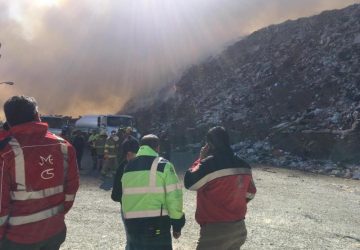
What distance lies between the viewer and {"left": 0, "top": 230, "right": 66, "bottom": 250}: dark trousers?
2.67 meters

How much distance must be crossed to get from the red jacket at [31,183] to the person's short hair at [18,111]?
0.18 feet

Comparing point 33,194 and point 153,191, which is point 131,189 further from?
point 33,194

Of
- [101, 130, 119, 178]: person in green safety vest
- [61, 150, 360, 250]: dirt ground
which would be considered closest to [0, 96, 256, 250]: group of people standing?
[61, 150, 360, 250]: dirt ground

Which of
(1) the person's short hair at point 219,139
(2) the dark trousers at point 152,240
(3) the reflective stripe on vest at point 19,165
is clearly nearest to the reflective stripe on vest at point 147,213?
(2) the dark trousers at point 152,240

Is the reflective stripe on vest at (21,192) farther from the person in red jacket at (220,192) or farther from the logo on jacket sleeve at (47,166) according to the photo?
the person in red jacket at (220,192)

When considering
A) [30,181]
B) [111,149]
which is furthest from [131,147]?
[111,149]

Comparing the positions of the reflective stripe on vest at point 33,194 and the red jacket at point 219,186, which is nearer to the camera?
the reflective stripe on vest at point 33,194

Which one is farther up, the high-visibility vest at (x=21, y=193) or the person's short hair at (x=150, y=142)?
the person's short hair at (x=150, y=142)

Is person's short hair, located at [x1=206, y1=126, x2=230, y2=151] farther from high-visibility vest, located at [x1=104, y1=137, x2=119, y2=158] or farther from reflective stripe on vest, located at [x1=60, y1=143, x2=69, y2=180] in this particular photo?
high-visibility vest, located at [x1=104, y1=137, x2=119, y2=158]

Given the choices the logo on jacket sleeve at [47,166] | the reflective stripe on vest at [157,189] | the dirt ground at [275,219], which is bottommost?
the dirt ground at [275,219]

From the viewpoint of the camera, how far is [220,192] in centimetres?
351

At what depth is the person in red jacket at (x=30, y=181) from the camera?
2.65 m

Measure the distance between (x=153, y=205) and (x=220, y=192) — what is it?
0.52 metres

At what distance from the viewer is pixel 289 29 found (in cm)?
3247
